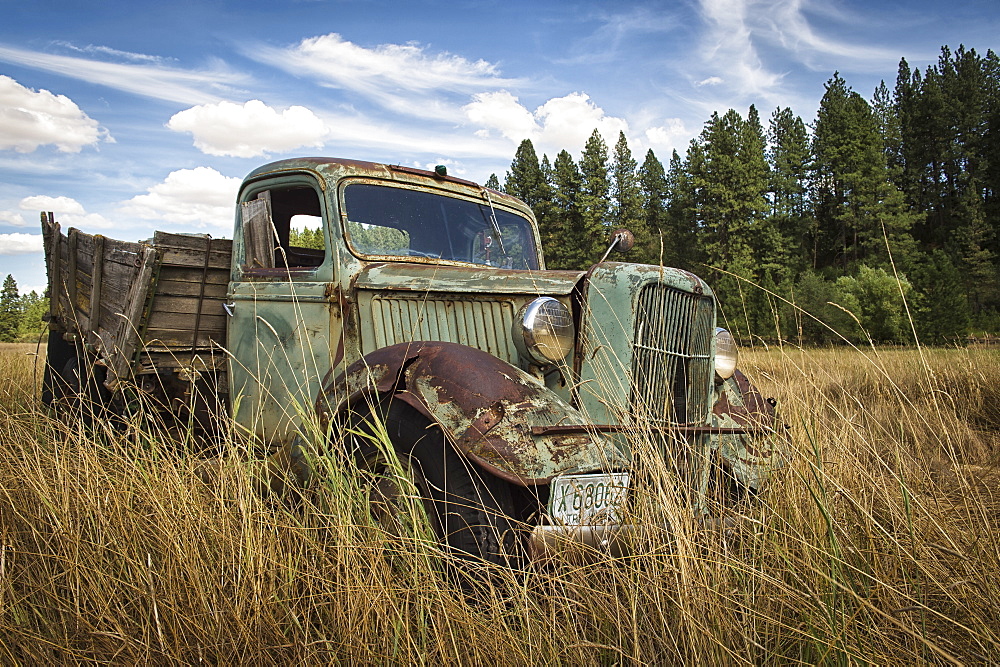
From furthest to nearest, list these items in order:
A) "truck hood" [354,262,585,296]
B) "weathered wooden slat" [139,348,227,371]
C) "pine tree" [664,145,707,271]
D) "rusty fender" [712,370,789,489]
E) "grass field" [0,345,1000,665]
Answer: "pine tree" [664,145,707,271]
"weathered wooden slat" [139,348,227,371]
"truck hood" [354,262,585,296]
"rusty fender" [712,370,789,489]
"grass field" [0,345,1000,665]

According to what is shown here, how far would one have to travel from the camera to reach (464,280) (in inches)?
133

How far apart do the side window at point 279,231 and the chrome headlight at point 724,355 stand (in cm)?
232

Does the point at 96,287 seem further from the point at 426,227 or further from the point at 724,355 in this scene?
the point at 724,355

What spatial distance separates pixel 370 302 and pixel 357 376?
66cm

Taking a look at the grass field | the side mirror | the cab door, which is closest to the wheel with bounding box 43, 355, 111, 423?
the cab door

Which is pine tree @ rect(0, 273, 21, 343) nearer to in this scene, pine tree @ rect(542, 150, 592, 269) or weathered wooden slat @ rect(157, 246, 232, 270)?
pine tree @ rect(542, 150, 592, 269)

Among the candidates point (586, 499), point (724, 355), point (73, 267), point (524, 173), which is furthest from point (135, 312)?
point (524, 173)

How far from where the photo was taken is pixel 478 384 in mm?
2580

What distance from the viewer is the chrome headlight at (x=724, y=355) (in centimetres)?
371

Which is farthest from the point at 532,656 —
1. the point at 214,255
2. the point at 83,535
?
the point at 214,255

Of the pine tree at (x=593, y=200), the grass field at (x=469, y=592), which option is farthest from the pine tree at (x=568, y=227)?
the grass field at (x=469, y=592)

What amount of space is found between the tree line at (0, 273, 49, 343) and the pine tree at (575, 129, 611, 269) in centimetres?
2986

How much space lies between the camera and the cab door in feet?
11.8

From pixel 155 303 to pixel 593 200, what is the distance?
129 feet
